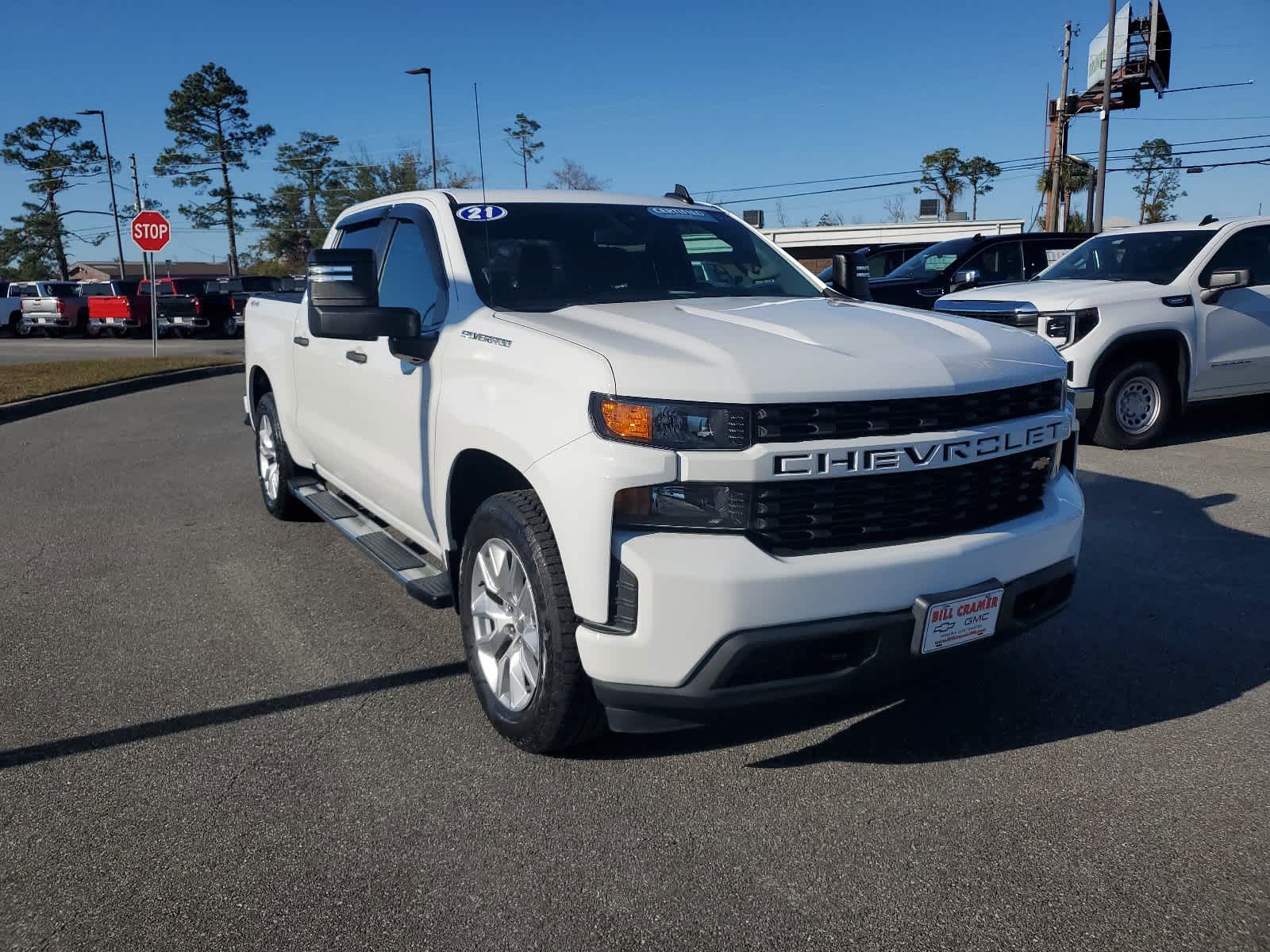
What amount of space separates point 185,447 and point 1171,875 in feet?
30.5

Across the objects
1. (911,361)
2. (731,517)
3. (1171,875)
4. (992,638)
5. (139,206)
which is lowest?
(1171,875)

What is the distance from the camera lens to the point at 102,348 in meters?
26.6

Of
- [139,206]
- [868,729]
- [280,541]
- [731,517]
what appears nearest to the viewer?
[731,517]

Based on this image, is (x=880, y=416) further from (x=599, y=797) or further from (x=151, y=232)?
(x=151, y=232)

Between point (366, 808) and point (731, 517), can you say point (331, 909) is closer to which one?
point (366, 808)

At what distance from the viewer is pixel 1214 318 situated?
28.9ft

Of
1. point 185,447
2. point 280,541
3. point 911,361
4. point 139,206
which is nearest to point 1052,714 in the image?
point 911,361

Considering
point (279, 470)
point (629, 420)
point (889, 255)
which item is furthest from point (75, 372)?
point (629, 420)

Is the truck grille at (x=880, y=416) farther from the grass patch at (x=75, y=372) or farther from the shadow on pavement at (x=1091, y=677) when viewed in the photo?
the grass patch at (x=75, y=372)

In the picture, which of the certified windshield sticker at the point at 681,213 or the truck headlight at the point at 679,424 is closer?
the truck headlight at the point at 679,424

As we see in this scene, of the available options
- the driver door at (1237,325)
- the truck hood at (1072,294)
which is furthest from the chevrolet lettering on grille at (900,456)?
the driver door at (1237,325)

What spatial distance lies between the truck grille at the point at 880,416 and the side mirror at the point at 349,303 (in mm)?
1576

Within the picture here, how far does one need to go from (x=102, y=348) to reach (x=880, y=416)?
2777 centimetres

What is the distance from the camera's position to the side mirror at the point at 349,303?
3684mm
